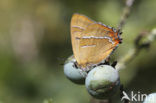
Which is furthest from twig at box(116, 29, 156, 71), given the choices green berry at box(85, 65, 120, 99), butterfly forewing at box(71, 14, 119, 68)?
green berry at box(85, 65, 120, 99)

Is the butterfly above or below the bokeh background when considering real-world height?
above

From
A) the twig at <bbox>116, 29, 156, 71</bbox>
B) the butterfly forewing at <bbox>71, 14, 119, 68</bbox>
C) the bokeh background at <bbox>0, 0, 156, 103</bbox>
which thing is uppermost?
the butterfly forewing at <bbox>71, 14, 119, 68</bbox>

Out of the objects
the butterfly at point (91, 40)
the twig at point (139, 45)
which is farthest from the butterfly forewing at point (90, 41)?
the twig at point (139, 45)

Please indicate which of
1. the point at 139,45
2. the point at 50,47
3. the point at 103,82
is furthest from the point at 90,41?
the point at 50,47

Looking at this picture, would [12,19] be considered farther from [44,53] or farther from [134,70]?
[134,70]

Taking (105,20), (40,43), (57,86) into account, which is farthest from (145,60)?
(40,43)

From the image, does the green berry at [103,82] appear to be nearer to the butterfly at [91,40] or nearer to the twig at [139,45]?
the butterfly at [91,40]

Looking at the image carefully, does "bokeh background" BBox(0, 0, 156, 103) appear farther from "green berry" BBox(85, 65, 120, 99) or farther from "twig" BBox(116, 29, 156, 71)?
"green berry" BBox(85, 65, 120, 99)

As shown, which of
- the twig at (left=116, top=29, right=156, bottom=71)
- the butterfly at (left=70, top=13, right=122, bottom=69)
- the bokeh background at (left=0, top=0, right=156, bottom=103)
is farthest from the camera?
the bokeh background at (left=0, top=0, right=156, bottom=103)
